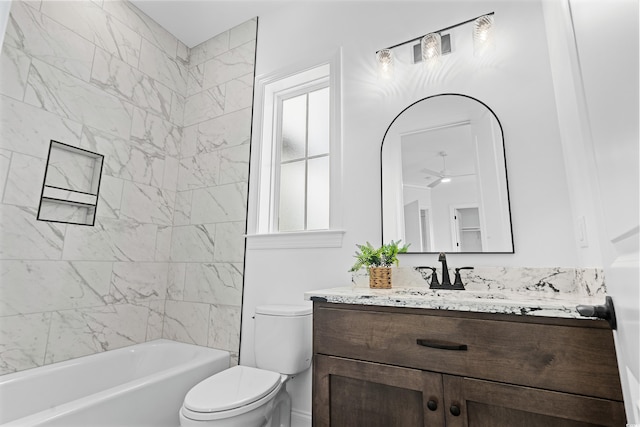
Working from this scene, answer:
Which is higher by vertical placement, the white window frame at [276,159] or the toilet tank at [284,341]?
the white window frame at [276,159]

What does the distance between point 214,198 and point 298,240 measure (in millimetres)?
877

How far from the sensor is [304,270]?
194 centimetres

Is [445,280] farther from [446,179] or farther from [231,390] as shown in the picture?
[231,390]

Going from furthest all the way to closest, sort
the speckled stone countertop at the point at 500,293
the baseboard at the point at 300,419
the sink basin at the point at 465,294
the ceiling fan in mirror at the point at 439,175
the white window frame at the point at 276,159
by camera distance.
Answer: the white window frame at the point at 276,159
the baseboard at the point at 300,419
the ceiling fan in mirror at the point at 439,175
the sink basin at the point at 465,294
the speckled stone countertop at the point at 500,293

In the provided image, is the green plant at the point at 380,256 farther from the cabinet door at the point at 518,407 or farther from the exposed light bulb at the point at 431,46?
the exposed light bulb at the point at 431,46

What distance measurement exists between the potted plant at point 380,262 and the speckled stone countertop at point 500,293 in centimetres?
10

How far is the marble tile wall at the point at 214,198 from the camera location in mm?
2236

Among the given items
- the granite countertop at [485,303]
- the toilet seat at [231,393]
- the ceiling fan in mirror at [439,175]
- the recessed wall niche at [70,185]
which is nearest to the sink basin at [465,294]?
the granite countertop at [485,303]

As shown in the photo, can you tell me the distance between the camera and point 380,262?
1.57 m

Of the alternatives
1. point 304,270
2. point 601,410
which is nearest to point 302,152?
point 304,270

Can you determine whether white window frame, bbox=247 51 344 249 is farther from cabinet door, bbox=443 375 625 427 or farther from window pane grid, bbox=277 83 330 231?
cabinet door, bbox=443 375 625 427

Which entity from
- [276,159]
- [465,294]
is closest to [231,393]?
[465,294]

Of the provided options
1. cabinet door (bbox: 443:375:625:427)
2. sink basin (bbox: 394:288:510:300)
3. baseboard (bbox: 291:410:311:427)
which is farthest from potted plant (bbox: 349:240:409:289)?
baseboard (bbox: 291:410:311:427)

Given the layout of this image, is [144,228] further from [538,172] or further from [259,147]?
[538,172]
